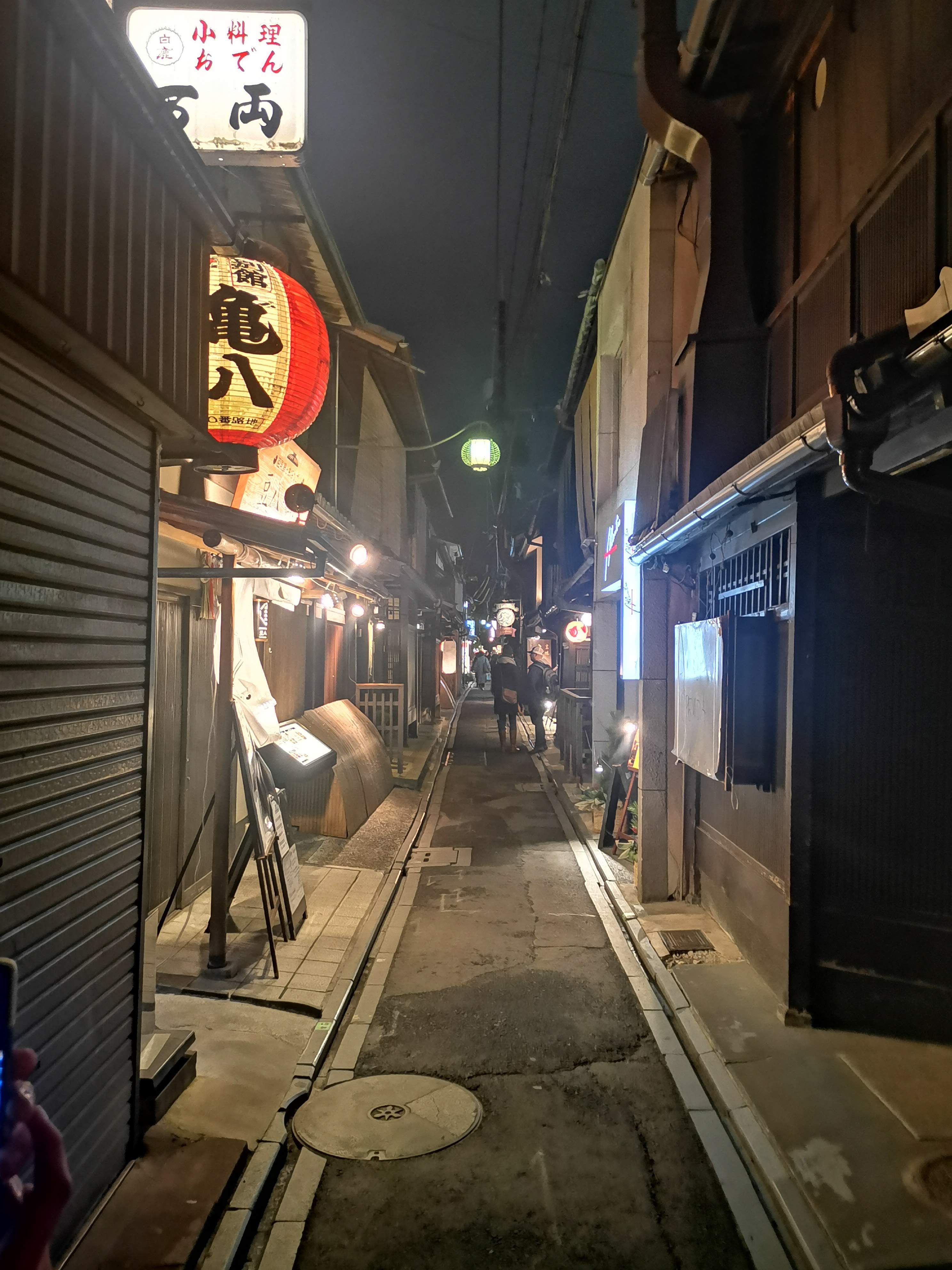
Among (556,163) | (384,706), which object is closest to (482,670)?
(384,706)

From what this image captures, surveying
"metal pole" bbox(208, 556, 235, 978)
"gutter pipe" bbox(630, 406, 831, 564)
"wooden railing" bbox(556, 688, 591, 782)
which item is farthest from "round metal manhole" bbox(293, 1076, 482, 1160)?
"wooden railing" bbox(556, 688, 591, 782)

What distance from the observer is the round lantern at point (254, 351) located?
22.8ft

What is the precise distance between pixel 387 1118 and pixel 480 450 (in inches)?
709

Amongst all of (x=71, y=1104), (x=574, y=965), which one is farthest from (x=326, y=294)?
(x=71, y=1104)

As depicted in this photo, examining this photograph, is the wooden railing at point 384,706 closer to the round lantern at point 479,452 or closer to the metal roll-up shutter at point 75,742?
the round lantern at point 479,452

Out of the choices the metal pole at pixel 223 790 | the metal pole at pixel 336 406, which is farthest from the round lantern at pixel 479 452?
the metal pole at pixel 223 790

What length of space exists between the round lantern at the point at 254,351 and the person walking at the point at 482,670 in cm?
6080

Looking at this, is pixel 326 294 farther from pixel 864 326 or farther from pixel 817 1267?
pixel 817 1267

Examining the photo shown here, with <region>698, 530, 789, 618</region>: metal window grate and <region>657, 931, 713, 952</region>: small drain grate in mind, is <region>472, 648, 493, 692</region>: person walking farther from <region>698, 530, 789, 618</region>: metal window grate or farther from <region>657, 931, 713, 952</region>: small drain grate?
<region>657, 931, 713, 952</region>: small drain grate

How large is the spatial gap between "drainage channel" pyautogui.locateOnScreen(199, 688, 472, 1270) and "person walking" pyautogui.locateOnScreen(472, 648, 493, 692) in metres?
58.9

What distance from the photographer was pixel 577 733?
71.5ft

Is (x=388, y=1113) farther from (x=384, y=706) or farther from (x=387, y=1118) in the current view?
(x=384, y=706)

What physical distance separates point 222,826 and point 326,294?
1224 cm

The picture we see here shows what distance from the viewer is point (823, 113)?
785cm
